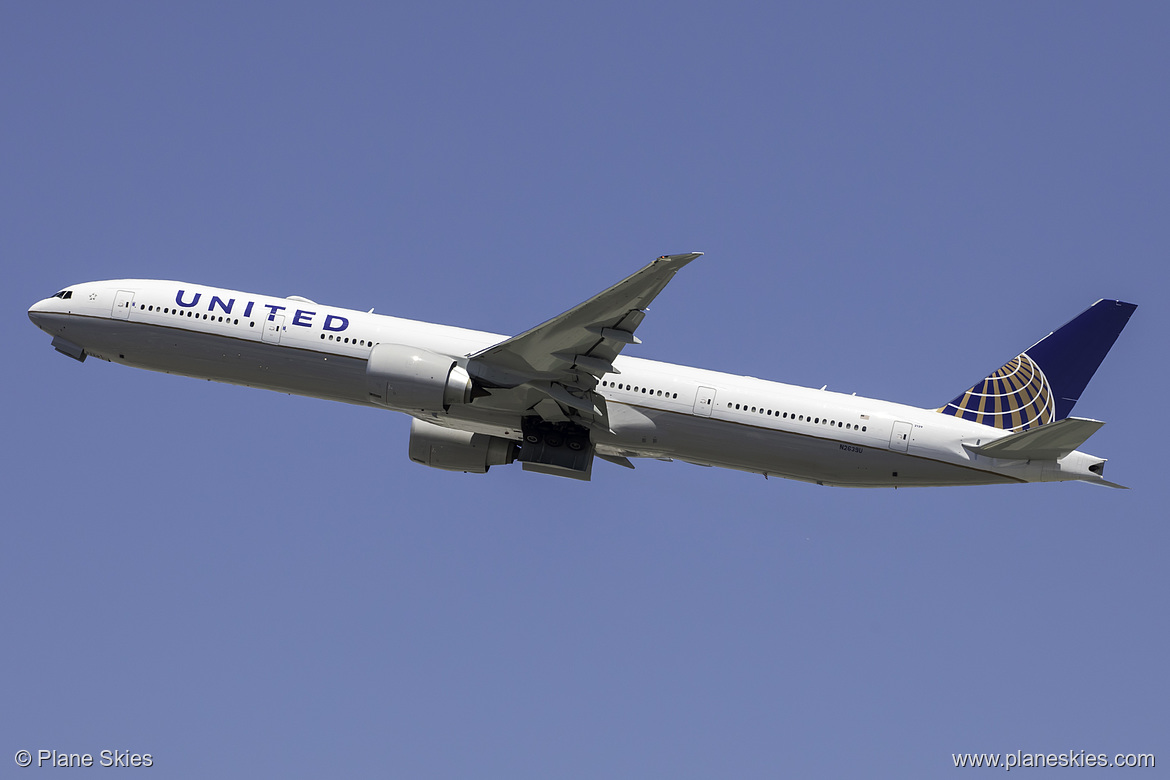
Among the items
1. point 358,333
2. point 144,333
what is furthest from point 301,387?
point 144,333

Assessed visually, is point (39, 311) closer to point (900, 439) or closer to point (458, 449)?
point (458, 449)

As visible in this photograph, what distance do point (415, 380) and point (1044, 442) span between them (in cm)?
1674

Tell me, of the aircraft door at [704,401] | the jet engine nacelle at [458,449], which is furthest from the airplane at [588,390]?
the jet engine nacelle at [458,449]

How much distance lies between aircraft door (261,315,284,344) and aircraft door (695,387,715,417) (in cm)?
1203

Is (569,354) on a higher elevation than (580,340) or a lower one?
lower

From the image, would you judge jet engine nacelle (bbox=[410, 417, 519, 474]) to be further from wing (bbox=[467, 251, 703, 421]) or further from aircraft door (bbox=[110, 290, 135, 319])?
aircraft door (bbox=[110, 290, 135, 319])

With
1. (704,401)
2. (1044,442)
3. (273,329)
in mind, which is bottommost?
(1044,442)

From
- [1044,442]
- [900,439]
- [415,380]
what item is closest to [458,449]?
[415,380]

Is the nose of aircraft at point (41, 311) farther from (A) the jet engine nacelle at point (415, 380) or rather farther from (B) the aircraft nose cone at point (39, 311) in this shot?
(A) the jet engine nacelle at point (415, 380)

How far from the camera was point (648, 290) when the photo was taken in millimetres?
27312

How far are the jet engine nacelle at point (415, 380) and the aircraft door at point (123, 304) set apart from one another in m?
8.42

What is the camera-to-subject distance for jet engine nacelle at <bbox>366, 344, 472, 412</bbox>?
30359 mm

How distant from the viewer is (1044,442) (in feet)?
98.4

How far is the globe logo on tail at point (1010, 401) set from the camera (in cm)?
3331
